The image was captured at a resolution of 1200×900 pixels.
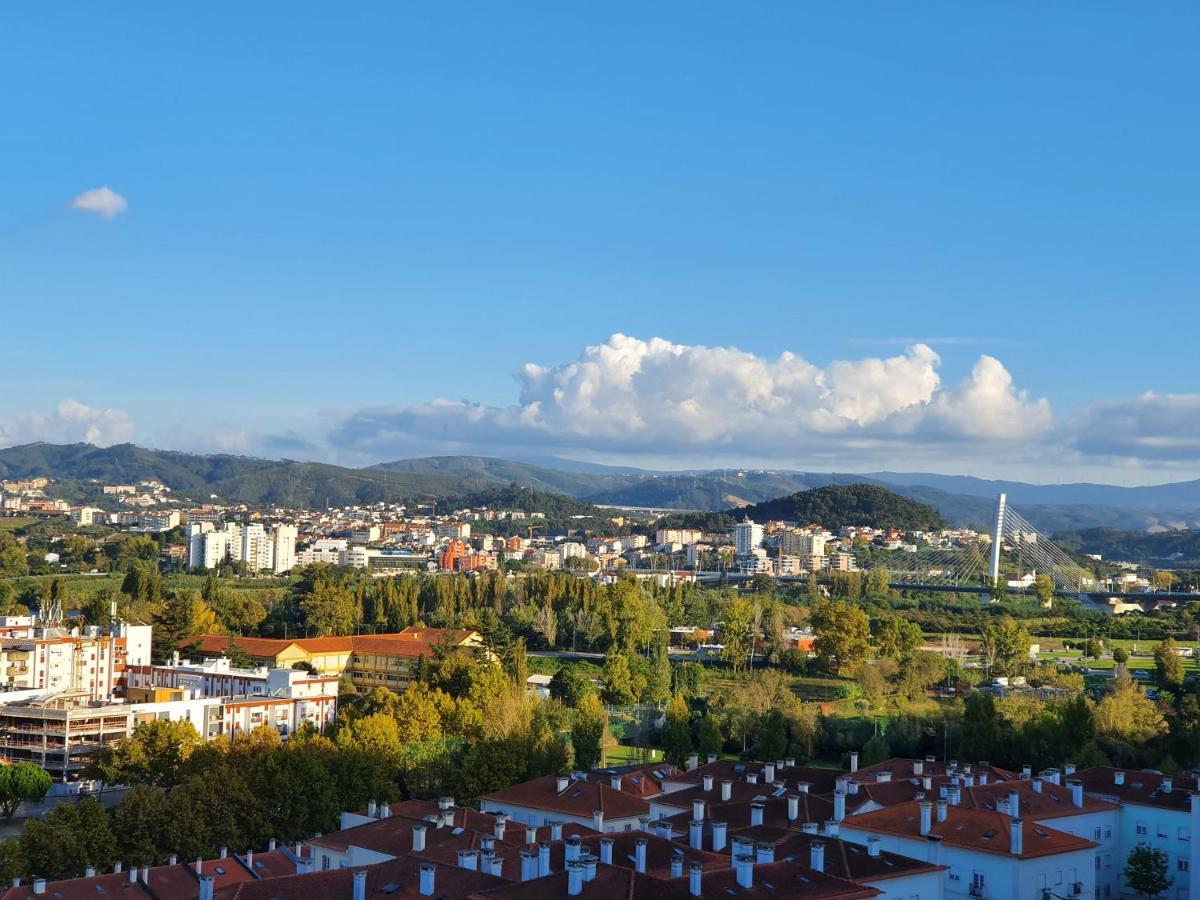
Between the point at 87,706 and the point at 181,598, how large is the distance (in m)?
21.7

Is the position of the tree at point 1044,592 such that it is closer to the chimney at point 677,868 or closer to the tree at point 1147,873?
the tree at point 1147,873

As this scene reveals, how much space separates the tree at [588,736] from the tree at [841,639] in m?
22.7

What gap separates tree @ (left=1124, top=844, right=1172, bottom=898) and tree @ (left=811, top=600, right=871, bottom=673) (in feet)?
124

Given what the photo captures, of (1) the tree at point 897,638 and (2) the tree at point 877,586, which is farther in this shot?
(2) the tree at point 877,586

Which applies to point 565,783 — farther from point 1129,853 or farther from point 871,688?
point 871,688

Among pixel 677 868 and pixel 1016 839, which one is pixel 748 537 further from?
pixel 677 868

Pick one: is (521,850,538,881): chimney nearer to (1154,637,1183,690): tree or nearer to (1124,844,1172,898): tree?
(1124,844,1172,898): tree

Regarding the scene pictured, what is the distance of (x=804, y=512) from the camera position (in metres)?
198

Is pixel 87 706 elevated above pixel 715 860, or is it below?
below

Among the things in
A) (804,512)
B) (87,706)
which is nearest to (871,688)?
(87,706)

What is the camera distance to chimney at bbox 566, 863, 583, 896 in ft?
61.8

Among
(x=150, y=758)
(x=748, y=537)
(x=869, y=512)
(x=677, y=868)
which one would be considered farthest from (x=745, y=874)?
(x=869, y=512)

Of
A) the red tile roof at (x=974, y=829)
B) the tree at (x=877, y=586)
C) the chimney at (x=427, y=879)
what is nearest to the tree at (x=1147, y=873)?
the red tile roof at (x=974, y=829)

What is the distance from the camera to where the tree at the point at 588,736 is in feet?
140
